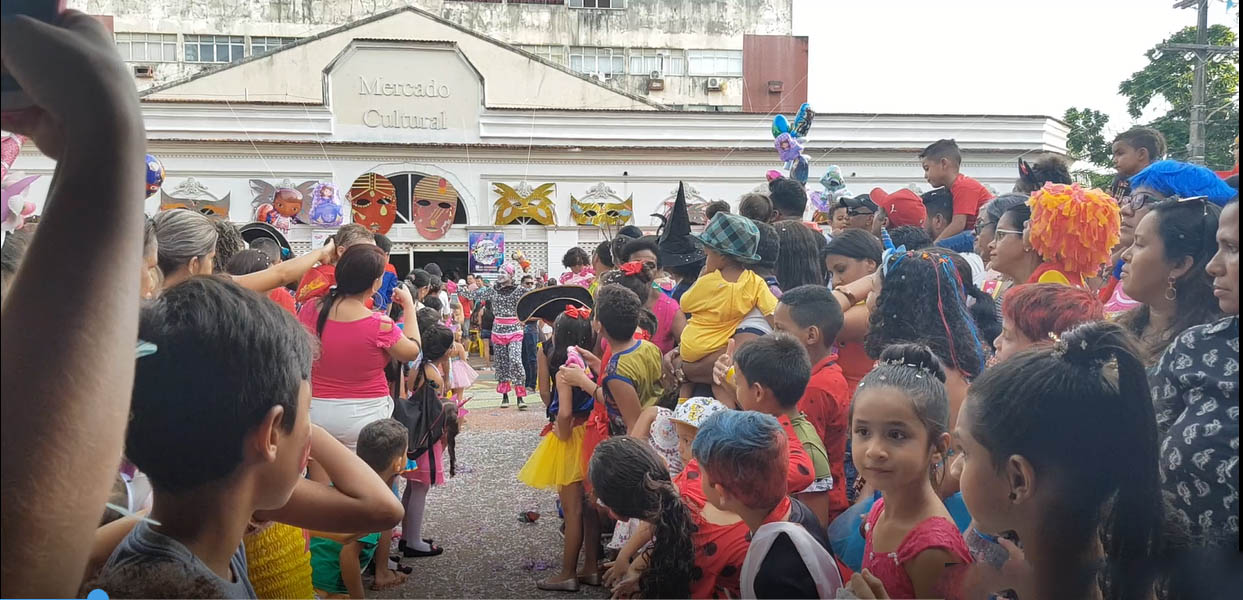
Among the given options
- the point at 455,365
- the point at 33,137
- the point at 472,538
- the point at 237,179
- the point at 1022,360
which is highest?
the point at 237,179

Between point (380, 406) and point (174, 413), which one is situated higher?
point (174, 413)

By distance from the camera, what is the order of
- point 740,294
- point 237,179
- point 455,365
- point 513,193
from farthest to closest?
point 513,193 → point 237,179 → point 455,365 → point 740,294

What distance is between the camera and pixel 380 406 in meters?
3.90

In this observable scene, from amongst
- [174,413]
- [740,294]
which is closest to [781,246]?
[740,294]

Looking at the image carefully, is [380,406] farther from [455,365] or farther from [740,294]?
[455,365]

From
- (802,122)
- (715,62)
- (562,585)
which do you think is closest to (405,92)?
(715,62)

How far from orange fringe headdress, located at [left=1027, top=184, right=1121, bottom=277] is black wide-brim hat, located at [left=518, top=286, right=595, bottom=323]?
2911 millimetres

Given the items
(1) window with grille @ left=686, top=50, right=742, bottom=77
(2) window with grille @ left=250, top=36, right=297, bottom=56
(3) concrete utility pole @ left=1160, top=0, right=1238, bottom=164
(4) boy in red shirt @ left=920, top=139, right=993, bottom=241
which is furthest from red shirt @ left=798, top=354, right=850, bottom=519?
(1) window with grille @ left=686, top=50, right=742, bottom=77

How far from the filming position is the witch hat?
505 cm

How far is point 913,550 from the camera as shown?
73.3 inches

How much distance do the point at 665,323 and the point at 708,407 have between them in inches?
63.7

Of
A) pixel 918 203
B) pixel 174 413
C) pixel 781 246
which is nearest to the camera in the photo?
pixel 174 413

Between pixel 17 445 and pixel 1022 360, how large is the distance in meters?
1.58

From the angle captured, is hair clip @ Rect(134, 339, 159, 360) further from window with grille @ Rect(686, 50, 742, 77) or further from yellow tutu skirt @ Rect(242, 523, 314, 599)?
window with grille @ Rect(686, 50, 742, 77)
